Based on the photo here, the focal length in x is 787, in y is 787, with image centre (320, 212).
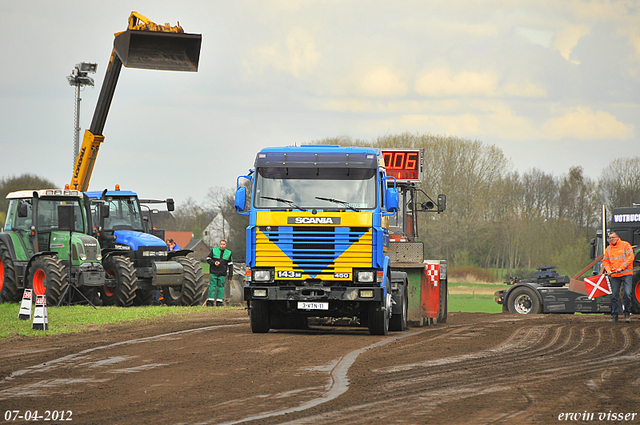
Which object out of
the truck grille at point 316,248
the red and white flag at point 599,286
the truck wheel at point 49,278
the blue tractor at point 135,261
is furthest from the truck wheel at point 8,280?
the red and white flag at point 599,286

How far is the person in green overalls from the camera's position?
23125 millimetres

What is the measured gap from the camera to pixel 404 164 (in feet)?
65.8

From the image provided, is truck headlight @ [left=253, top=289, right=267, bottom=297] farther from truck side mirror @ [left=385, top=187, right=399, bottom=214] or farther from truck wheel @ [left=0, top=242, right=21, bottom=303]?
truck wheel @ [left=0, top=242, right=21, bottom=303]

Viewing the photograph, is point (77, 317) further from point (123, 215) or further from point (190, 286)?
point (123, 215)

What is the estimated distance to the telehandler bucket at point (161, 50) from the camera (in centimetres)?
1919

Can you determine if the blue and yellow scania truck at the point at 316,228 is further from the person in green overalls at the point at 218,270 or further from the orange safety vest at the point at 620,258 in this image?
the person in green overalls at the point at 218,270

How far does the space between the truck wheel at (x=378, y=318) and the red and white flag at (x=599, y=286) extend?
8.30 meters

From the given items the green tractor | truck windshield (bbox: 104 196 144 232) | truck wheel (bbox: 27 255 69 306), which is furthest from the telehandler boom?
truck wheel (bbox: 27 255 69 306)

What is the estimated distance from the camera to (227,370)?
948 centimetres

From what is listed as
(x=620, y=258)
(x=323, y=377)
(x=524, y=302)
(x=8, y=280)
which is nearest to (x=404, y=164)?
(x=620, y=258)

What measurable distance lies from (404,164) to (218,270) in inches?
266

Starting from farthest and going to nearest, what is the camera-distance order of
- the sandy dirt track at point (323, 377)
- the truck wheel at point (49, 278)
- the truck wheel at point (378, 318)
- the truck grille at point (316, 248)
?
the truck wheel at point (49, 278)
the truck wheel at point (378, 318)
the truck grille at point (316, 248)
the sandy dirt track at point (323, 377)

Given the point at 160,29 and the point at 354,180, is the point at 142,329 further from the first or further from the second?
the point at 160,29

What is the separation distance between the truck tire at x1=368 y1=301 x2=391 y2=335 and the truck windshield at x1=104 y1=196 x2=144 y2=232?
12035mm
